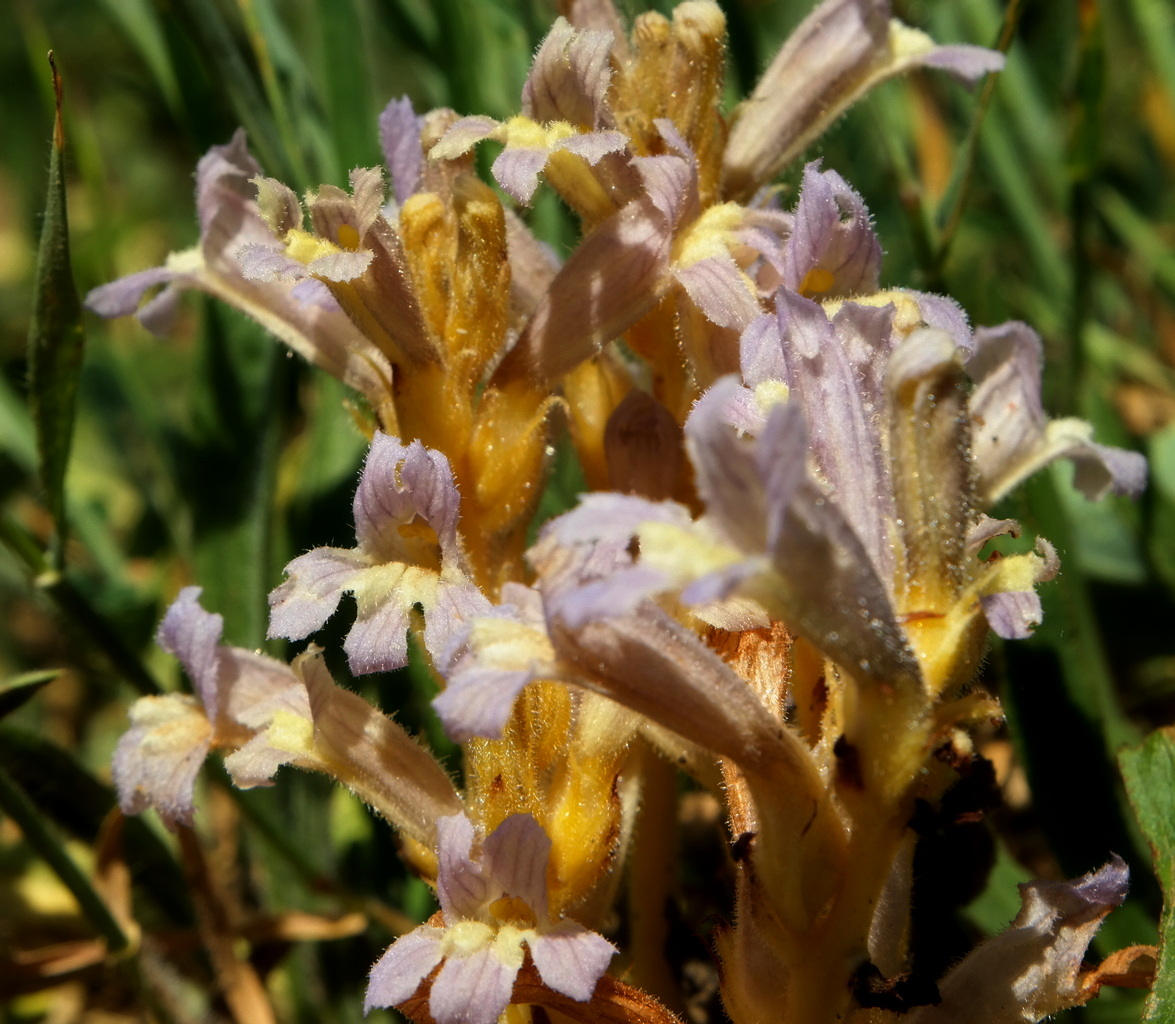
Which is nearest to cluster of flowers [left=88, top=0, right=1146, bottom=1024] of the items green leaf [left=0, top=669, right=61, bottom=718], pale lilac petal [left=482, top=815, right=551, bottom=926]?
pale lilac petal [left=482, top=815, right=551, bottom=926]

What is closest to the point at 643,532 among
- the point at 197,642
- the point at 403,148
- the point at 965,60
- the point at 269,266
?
the point at 269,266

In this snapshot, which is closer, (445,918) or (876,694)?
(876,694)

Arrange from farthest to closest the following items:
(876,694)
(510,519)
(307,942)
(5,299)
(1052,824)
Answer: (5,299), (307,942), (1052,824), (510,519), (876,694)

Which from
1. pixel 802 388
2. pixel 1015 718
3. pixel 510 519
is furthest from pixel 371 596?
pixel 1015 718

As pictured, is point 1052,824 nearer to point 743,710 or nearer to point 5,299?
point 743,710

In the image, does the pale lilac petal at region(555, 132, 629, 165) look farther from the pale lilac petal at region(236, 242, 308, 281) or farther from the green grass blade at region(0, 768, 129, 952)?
the green grass blade at region(0, 768, 129, 952)

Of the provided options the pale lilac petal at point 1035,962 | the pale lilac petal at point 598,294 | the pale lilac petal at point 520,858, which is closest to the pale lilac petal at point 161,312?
the pale lilac petal at point 598,294
